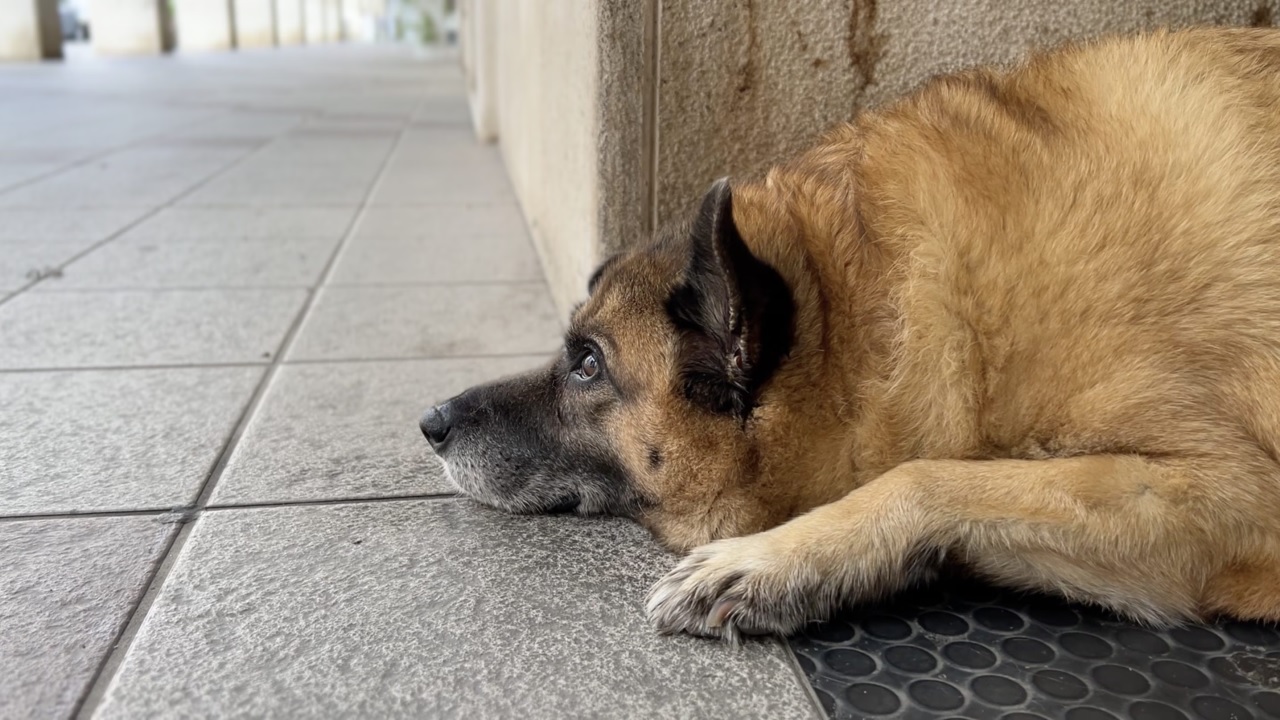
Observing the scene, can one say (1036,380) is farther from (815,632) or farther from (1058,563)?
(815,632)

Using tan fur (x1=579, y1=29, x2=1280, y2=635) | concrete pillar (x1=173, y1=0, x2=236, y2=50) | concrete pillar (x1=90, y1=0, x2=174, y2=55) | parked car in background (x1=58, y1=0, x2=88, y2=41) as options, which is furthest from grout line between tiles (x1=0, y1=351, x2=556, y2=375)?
parked car in background (x1=58, y1=0, x2=88, y2=41)

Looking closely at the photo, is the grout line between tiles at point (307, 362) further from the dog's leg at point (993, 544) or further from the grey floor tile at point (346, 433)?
the dog's leg at point (993, 544)

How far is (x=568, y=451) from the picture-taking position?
2.76 meters

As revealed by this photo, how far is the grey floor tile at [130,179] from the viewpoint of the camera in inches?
292

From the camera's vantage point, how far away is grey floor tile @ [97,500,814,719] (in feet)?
6.28

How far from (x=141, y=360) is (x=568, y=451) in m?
2.37

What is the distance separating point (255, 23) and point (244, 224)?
4512cm

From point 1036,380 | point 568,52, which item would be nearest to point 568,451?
point 1036,380

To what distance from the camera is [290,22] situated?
54781 mm

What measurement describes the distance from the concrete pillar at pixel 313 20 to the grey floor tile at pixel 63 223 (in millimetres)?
58207

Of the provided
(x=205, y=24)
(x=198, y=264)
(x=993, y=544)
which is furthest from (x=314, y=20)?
(x=993, y=544)

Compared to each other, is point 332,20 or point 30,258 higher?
point 332,20

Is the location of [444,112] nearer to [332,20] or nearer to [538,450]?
[538,450]

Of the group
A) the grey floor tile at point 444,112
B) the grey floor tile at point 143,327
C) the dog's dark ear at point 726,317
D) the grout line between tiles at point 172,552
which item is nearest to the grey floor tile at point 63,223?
the grey floor tile at point 143,327
